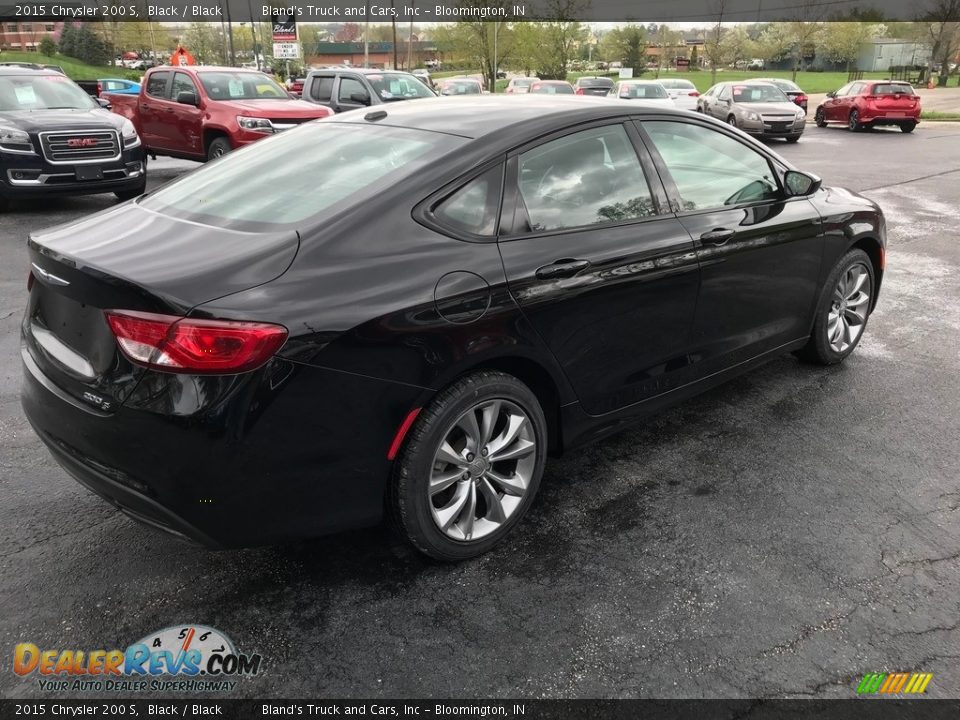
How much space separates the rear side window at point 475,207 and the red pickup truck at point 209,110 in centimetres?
983

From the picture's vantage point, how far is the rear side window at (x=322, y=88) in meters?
15.9

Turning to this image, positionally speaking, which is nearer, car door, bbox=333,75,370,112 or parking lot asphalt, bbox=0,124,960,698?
parking lot asphalt, bbox=0,124,960,698

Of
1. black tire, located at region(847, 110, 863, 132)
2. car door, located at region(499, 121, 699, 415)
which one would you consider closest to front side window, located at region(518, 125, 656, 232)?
car door, located at region(499, 121, 699, 415)

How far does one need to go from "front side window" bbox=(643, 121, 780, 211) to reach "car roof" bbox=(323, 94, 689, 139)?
118 mm

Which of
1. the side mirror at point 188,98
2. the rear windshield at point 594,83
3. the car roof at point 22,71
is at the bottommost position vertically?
the rear windshield at point 594,83

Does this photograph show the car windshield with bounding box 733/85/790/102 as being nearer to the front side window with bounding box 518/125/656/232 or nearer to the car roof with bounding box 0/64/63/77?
the car roof with bounding box 0/64/63/77

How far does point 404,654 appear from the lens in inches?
98.2

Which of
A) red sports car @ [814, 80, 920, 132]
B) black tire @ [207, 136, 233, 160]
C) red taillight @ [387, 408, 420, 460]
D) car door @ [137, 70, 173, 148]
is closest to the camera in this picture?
red taillight @ [387, 408, 420, 460]

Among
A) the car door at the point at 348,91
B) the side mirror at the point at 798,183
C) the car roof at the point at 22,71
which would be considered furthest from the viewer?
the car door at the point at 348,91

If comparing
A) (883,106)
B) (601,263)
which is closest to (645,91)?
(883,106)

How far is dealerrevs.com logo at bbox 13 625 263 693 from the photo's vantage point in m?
2.38

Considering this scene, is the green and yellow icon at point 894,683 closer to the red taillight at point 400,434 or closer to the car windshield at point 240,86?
the red taillight at point 400,434

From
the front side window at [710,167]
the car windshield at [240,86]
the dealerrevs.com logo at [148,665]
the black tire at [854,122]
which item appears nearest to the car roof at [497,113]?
the front side window at [710,167]

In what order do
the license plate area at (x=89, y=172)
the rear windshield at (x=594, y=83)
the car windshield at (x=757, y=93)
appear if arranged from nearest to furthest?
1. the license plate area at (x=89, y=172)
2. the car windshield at (x=757, y=93)
3. the rear windshield at (x=594, y=83)
